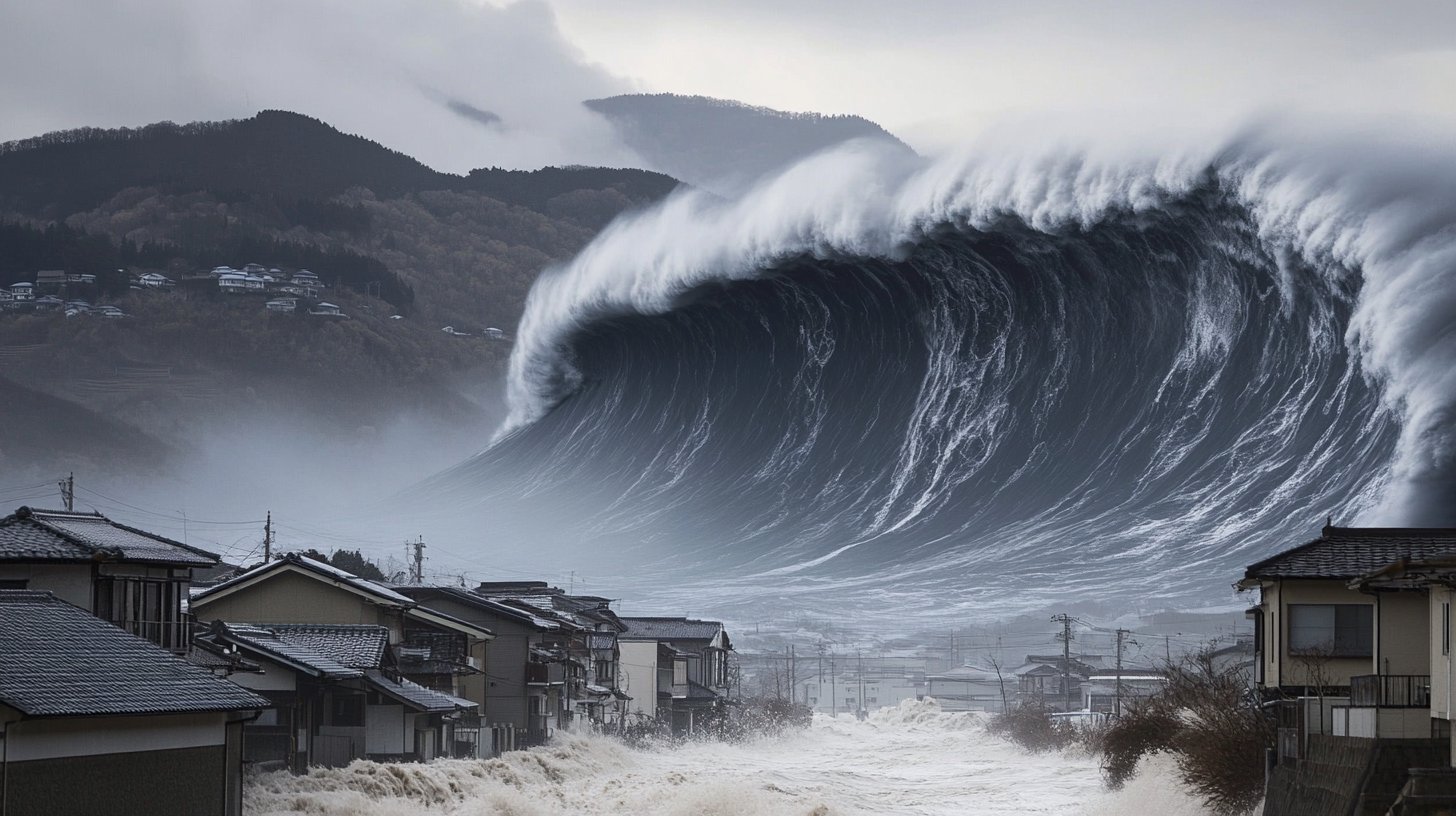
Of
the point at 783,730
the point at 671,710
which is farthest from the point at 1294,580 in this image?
the point at 783,730

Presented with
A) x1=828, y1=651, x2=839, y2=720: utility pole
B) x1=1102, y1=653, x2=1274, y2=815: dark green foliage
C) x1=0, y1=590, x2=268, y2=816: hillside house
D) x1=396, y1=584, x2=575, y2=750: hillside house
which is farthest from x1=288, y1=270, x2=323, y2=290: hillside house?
x1=0, y1=590, x2=268, y2=816: hillside house

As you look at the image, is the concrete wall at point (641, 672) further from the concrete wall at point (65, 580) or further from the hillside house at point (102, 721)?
the hillside house at point (102, 721)

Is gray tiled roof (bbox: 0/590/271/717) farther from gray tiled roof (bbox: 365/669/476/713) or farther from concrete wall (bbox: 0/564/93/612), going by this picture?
gray tiled roof (bbox: 365/669/476/713)

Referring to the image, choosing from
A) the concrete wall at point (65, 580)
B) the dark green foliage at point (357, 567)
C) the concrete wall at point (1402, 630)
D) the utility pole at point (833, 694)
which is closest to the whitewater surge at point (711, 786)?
the concrete wall at point (65, 580)

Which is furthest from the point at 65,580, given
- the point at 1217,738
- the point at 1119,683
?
the point at 1119,683

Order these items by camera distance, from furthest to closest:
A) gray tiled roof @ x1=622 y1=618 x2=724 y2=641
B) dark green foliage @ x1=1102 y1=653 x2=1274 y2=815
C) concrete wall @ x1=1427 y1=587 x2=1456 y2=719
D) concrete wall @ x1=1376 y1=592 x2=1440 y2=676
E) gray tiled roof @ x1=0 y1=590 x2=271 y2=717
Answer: gray tiled roof @ x1=622 y1=618 x2=724 y2=641 → dark green foliage @ x1=1102 y1=653 x2=1274 y2=815 → concrete wall @ x1=1376 y1=592 x2=1440 y2=676 → concrete wall @ x1=1427 y1=587 x2=1456 y2=719 → gray tiled roof @ x1=0 y1=590 x2=271 y2=717

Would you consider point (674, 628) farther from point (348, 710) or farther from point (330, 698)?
point (330, 698)

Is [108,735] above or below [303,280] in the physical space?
below
